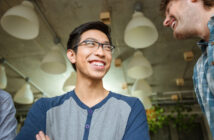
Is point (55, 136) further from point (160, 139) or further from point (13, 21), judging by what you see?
point (160, 139)

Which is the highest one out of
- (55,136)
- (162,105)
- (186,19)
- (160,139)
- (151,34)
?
(186,19)

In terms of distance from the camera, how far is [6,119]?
168cm

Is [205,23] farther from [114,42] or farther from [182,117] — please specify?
[182,117]

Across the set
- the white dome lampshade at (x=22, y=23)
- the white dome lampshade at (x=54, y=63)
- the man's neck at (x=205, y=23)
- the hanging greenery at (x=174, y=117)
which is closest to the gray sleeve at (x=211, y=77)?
the man's neck at (x=205, y=23)

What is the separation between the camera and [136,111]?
1284mm

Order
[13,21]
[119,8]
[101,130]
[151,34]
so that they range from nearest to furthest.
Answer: [101,130] → [13,21] → [151,34] → [119,8]

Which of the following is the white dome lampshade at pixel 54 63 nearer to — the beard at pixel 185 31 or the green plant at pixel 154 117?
the beard at pixel 185 31

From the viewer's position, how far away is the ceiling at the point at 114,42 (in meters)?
3.50

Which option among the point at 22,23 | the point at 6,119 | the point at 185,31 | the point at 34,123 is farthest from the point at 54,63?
the point at 185,31

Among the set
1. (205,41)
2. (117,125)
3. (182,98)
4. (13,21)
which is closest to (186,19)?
(205,41)

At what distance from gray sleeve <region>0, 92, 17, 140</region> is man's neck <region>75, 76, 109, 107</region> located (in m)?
0.70

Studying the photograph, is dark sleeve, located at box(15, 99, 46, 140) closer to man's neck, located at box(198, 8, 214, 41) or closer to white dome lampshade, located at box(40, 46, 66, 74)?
man's neck, located at box(198, 8, 214, 41)

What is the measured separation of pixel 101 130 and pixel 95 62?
445mm

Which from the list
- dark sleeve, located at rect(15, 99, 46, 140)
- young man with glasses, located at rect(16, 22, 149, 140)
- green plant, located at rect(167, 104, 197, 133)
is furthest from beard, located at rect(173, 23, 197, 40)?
green plant, located at rect(167, 104, 197, 133)
